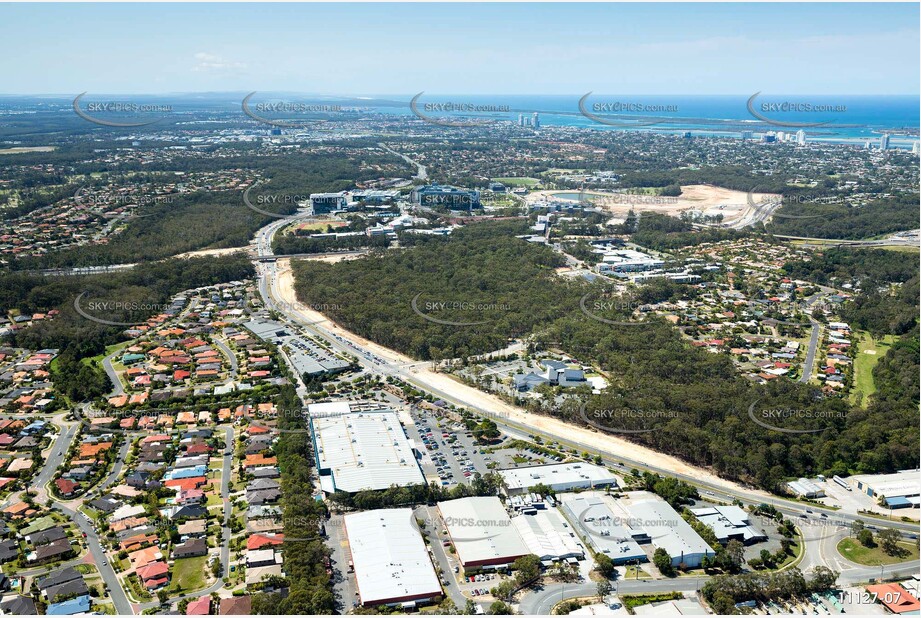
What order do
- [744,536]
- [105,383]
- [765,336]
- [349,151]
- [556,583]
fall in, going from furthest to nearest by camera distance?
[349,151], [765,336], [105,383], [744,536], [556,583]

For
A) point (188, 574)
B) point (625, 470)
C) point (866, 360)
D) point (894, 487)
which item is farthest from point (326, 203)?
point (894, 487)

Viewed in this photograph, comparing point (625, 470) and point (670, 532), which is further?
point (625, 470)

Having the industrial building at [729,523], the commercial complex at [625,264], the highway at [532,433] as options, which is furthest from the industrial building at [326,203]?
the industrial building at [729,523]

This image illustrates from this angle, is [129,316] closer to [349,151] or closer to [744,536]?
[744,536]

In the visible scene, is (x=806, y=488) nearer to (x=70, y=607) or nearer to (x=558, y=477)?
(x=558, y=477)

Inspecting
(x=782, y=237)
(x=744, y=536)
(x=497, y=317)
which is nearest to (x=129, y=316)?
(x=497, y=317)

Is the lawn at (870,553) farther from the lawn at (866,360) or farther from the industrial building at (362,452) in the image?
the industrial building at (362,452)
